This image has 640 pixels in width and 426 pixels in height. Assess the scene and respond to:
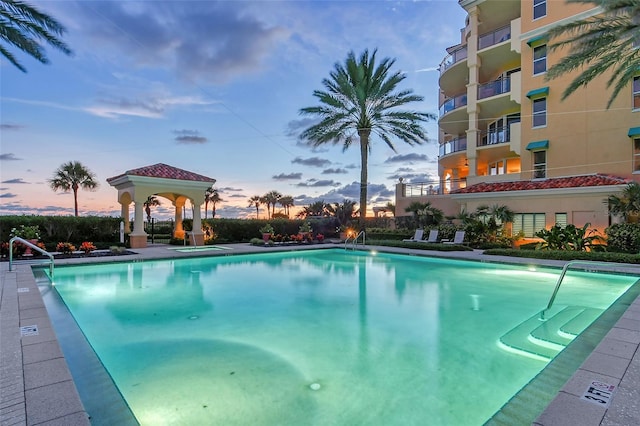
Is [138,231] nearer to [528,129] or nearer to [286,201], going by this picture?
[528,129]

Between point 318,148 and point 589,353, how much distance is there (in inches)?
844

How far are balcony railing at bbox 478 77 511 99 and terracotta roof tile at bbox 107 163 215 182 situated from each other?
1884 cm

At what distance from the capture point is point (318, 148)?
24562mm

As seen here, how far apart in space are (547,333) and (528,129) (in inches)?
766

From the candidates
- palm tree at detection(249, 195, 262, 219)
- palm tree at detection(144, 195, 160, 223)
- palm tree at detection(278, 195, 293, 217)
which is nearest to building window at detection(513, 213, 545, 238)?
palm tree at detection(144, 195, 160, 223)

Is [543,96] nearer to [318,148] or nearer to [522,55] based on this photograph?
[522,55]

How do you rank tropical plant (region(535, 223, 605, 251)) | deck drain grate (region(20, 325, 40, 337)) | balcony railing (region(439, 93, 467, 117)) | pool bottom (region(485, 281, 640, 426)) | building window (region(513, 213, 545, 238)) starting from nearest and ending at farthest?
1. pool bottom (region(485, 281, 640, 426))
2. deck drain grate (region(20, 325, 40, 337))
3. tropical plant (region(535, 223, 605, 251))
4. building window (region(513, 213, 545, 238))
5. balcony railing (region(439, 93, 467, 117))

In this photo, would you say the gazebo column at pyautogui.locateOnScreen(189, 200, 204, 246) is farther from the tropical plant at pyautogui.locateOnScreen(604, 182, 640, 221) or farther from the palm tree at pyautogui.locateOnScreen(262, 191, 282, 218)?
the palm tree at pyautogui.locateOnScreen(262, 191, 282, 218)

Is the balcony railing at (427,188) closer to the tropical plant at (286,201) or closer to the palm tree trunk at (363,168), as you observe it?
the palm tree trunk at (363,168)

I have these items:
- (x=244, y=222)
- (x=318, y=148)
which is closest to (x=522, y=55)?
(x=318, y=148)

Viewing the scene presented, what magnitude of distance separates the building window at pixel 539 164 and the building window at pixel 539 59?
488 centimetres

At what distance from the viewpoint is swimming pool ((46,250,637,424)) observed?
3.89m

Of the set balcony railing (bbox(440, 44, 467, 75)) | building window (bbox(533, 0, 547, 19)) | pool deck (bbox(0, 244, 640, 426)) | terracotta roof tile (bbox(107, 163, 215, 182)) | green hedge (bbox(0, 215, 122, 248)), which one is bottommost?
pool deck (bbox(0, 244, 640, 426))

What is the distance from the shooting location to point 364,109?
76.1ft
